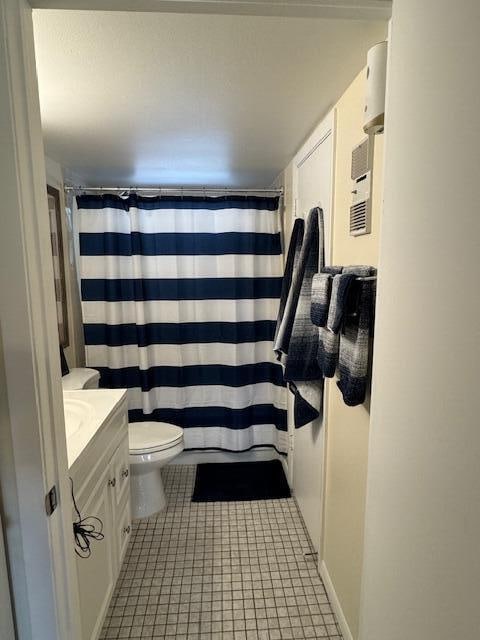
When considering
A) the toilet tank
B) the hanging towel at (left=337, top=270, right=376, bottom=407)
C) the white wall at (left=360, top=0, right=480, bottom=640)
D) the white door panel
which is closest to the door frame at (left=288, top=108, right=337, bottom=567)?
the white door panel

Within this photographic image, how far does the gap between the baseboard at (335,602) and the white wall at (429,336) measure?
0.80 meters

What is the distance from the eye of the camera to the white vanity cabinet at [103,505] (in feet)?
3.95

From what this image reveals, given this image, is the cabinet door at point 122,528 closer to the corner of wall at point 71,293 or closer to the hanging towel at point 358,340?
the corner of wall at point 71,293

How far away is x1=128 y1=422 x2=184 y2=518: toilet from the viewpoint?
2.05 meters

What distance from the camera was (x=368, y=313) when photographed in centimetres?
110

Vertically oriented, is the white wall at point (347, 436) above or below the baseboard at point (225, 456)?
above

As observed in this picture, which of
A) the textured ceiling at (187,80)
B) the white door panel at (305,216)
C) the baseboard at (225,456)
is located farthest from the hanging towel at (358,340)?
the baseboard at (225,456)

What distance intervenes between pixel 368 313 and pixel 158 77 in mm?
1068

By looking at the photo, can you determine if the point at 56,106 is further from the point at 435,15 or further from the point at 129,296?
the point at 435,15

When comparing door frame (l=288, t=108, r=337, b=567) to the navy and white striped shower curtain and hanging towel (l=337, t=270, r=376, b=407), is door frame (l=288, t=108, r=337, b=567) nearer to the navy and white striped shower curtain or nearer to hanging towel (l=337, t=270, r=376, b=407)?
hanging towel (l=337, t=270, r=376, b=407)

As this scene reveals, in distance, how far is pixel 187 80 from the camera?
49.3 inches

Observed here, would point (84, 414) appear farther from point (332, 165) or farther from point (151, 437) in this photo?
point (332, 165)

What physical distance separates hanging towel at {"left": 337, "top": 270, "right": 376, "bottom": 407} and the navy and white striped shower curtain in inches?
56.1

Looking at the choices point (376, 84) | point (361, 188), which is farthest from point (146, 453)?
point (376, 84)
